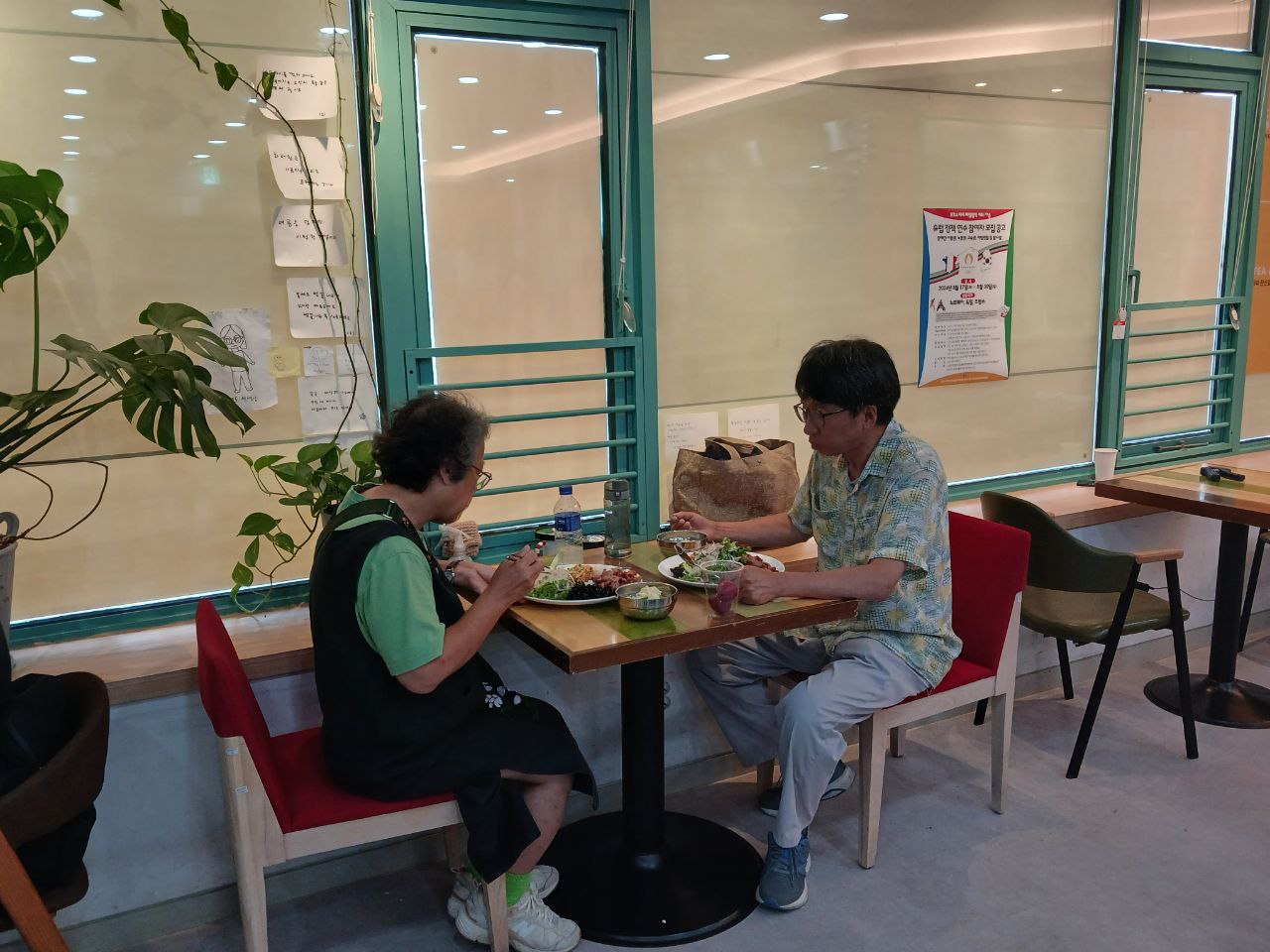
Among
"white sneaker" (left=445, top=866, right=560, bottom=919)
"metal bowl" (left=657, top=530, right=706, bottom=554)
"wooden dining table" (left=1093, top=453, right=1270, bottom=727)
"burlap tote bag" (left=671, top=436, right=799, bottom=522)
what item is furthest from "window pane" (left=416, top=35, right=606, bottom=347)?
"wooden dining table" (left=1093, top=453, right=1270, bottom=727)

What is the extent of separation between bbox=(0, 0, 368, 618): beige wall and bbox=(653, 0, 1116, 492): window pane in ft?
3.49

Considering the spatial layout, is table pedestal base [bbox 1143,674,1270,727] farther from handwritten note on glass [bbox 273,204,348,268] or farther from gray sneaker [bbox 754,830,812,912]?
handwritten note on glass [bbox 273,204,348,268]

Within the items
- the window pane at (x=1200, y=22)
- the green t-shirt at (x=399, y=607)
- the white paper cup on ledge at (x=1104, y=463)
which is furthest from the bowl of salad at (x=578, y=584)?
the window pane at (x=1200, y=22)

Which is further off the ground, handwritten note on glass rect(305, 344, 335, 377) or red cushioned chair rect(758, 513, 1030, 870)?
handwritten note on glass rect(305, 344, 335, 377)

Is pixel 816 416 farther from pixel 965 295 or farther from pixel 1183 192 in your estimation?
pixel 1183 192

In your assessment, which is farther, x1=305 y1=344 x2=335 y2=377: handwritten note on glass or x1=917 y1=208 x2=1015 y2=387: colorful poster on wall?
x1=917 y1=208 x2=1015 y2=387: colorful poster on wall

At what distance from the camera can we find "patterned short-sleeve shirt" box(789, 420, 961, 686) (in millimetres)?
2377

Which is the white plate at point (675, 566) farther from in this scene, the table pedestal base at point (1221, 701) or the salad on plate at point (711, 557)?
the table pedestal base at point (1221, 701)

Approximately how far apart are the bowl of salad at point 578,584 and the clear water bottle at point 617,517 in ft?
0.93

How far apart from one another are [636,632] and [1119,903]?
1373 millimetres

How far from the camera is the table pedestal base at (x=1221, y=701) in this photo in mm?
3344

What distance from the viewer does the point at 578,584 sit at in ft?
7.57

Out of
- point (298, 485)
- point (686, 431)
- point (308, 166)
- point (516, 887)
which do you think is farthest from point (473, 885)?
point (308, 166)

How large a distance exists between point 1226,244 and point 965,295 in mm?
1407
